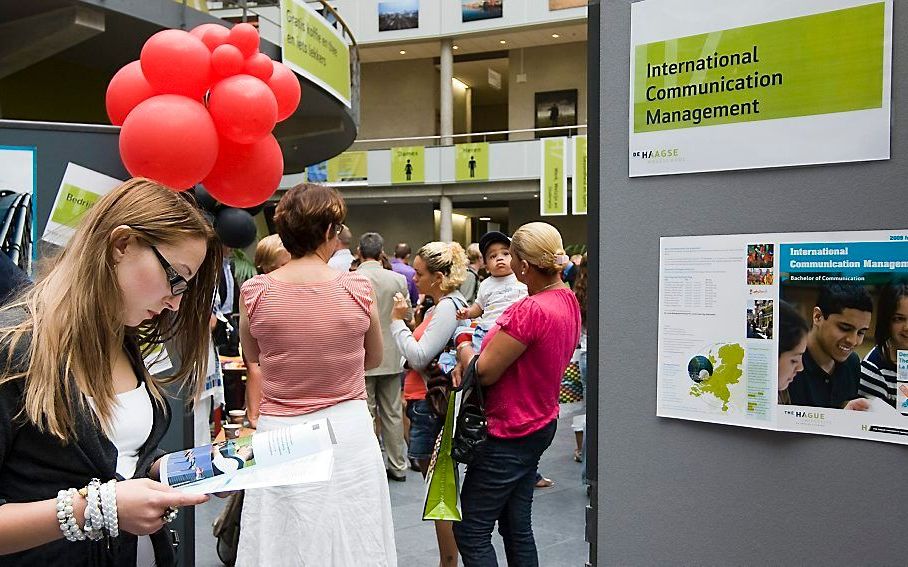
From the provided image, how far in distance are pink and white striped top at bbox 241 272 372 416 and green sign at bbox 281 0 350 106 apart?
6.39 meters

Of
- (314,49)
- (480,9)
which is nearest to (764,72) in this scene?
(314,49)

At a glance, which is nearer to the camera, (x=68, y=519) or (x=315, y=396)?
(x=68, y=519)

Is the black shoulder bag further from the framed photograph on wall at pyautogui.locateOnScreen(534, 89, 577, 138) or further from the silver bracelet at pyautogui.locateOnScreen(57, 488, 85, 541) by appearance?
the framed photograph on wall at pyautogui.locateOnScreen(534, 89, 577, 138)

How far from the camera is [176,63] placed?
3.18m

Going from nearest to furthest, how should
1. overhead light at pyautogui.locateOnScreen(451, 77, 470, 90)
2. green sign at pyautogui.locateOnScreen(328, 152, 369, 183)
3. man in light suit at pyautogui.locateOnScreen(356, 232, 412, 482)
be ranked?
man in light suit at pyautogui.locateOnScreen(356, 232, 412, 482)
green sign at pyautogui.locateOnScreen(328, 152, 369, 183)
overhead light at pyautogui.locateOnScreen(451, 77, 470, 90)

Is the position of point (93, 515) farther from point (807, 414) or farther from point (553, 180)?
point (553, 180)

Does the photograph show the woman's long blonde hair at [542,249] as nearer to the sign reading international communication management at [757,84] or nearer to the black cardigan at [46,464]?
the sign reading international communication management at [757,84]

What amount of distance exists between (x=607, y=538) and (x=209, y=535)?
118 inches

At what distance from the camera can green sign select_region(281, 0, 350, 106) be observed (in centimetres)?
828

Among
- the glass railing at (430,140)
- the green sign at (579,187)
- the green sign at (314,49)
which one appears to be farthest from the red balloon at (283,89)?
the glass railing at (430,140)

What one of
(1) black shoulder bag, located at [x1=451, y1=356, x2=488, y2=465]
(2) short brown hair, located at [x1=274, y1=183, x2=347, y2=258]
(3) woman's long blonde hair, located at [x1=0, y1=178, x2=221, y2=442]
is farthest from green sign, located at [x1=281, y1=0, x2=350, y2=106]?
(3) woman's long blonde hair, located at [x1=0, y1=178, x2=221, y2=442]

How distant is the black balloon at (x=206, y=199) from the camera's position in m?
3.95

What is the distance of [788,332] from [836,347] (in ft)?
0.36

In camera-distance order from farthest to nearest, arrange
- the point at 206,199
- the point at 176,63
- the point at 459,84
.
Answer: the point at 459,84 → the point at 206,199 → the point at 176,63
